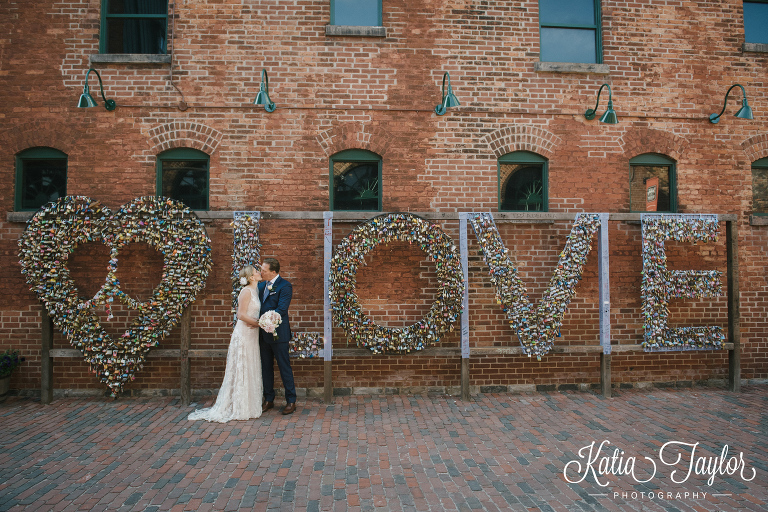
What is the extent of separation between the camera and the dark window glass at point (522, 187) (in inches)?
272

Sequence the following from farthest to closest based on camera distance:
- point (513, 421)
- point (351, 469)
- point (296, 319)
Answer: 1. point (296, 319)
2. point (513, 421)
3. point (351, 469)

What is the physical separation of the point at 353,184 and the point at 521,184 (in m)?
2.92

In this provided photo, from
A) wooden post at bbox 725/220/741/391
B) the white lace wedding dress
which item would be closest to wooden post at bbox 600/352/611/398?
wooden post at bbox 725/220/741/391

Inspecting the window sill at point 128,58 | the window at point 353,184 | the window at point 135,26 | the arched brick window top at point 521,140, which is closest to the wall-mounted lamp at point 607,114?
the arched brick window top at point 521,140

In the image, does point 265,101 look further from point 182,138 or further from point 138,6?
point 138,6

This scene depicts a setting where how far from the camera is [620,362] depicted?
686 centimetres

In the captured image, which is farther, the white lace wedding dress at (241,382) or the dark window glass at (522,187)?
the dark window glass at (522,187)

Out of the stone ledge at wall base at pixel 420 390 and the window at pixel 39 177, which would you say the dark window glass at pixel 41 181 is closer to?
the window at pixel 39 177

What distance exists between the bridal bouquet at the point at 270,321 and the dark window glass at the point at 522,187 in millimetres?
4160

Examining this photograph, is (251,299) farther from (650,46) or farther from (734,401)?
(650,46)

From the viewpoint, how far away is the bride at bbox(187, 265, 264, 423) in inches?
214

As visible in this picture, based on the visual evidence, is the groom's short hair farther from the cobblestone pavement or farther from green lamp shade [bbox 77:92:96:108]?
green lamp shade [bbox 77:92:96:108]

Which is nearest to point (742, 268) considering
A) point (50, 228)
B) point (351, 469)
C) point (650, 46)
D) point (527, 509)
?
point (650, 46)

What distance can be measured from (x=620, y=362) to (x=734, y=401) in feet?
5.24
